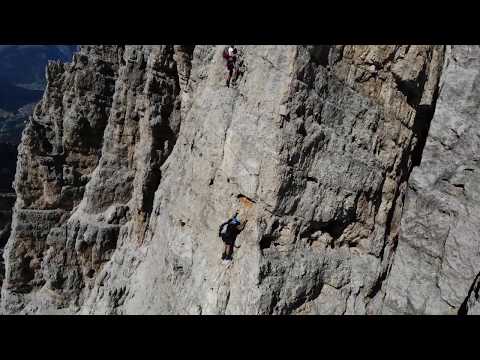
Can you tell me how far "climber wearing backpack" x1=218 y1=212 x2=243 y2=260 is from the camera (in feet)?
34.7

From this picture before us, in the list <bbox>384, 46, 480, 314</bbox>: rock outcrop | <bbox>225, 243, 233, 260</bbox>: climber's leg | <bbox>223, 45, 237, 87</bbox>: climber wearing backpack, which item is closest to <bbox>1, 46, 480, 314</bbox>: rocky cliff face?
<bbox>384, 46, 480, 314</bbox>: rock outcrop

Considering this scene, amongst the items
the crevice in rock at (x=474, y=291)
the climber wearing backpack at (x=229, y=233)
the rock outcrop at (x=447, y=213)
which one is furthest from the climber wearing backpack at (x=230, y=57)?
the crevice in rock at (x=474, y=291)

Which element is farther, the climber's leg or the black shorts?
the climber's leg

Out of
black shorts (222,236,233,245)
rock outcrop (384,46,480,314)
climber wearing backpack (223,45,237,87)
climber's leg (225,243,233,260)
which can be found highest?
climber wearing backpack (223,45,237,87)

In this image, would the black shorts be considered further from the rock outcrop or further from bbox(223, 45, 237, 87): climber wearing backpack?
the rock outcrop

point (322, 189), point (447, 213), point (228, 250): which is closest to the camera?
point (228, 250)

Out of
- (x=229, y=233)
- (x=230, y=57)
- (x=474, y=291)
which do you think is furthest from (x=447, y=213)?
(x=230, y=57)

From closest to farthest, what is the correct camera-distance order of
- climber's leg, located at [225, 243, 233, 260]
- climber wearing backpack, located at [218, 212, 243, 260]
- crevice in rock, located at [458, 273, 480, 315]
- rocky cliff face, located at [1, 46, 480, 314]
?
rocky cliff face, located at [1, 46, 480, 314], climber wearing backpack, located at [218, 212, 243, 260], climber's leg, located at [225, 243, 233, 260], crevice in rock, located at [458, 273, 480, 315]

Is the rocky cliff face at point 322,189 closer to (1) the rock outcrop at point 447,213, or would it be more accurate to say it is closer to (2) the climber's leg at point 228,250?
(1) the rock outcrop at point 447,213

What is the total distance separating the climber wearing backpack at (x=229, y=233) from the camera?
10586 millimetres

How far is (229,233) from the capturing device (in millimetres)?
10617

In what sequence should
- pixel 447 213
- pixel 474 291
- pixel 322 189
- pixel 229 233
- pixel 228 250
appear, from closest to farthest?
pixel 229 233 < pixel 228 250 < pixel 322 189 < pixel 474 291 < pixel 447 213

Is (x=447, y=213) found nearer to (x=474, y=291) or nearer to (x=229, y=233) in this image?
(x=474, y=291)
